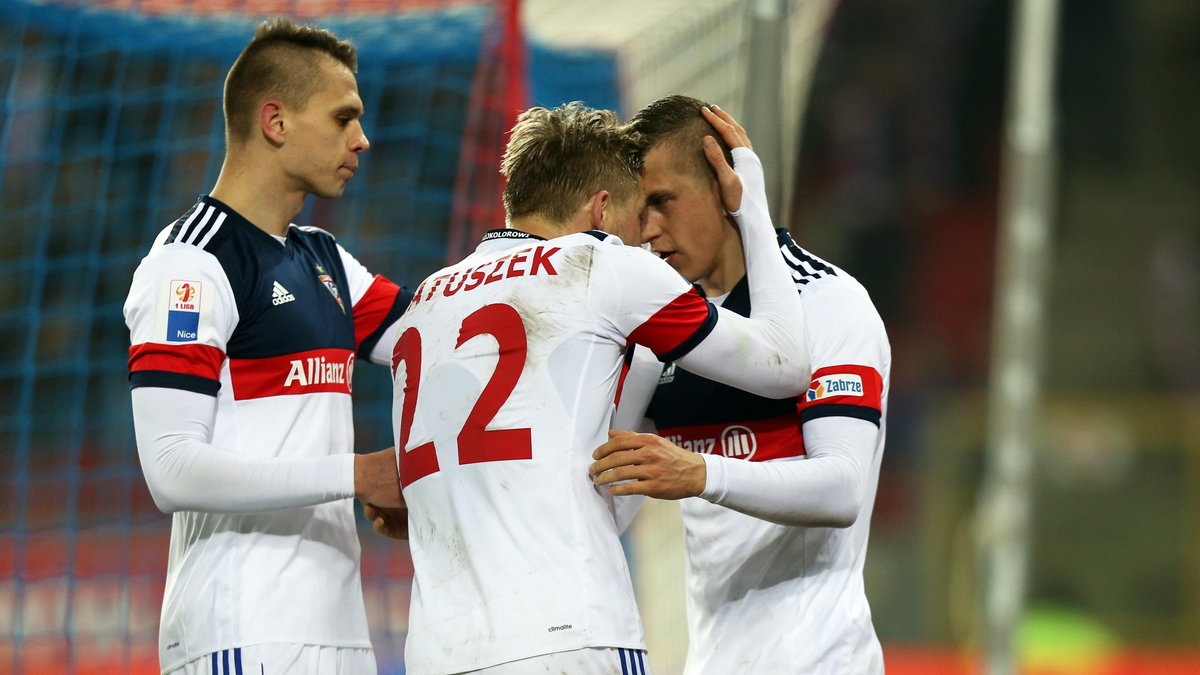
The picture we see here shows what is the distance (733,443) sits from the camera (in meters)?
2.77

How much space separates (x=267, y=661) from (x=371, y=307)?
922 mm

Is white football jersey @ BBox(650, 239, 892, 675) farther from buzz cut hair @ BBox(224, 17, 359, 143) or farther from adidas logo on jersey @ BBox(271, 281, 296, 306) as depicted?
buzz cut hair @ BBox(224, 17, 359, 143)

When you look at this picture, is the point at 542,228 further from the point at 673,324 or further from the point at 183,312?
the point at 183,312

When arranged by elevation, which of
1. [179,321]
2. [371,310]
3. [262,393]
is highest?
[371,310]

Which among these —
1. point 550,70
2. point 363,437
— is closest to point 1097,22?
point 363,437

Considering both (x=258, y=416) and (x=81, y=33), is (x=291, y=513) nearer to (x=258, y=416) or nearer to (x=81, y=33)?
(x=258, y=416)

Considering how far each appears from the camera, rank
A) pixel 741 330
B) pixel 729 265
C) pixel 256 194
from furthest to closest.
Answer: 1. pixel 729 265
2. pixel 256 194
3. pixel 741 330

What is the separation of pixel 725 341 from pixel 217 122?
12.4ft

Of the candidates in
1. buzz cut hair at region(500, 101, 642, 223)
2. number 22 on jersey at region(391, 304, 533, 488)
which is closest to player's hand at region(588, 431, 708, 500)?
number 22 on jersey at region(391, 304, 533, 488)

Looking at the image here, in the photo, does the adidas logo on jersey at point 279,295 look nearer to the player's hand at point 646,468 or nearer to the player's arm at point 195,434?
the player's arm at point 195,434

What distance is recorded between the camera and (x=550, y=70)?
18.0 feet

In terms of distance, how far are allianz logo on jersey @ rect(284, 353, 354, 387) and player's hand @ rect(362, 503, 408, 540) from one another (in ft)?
0.96

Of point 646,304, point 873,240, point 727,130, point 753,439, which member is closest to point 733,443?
point 753,439

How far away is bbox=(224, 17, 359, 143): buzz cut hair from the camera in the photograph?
2834 millimetres
